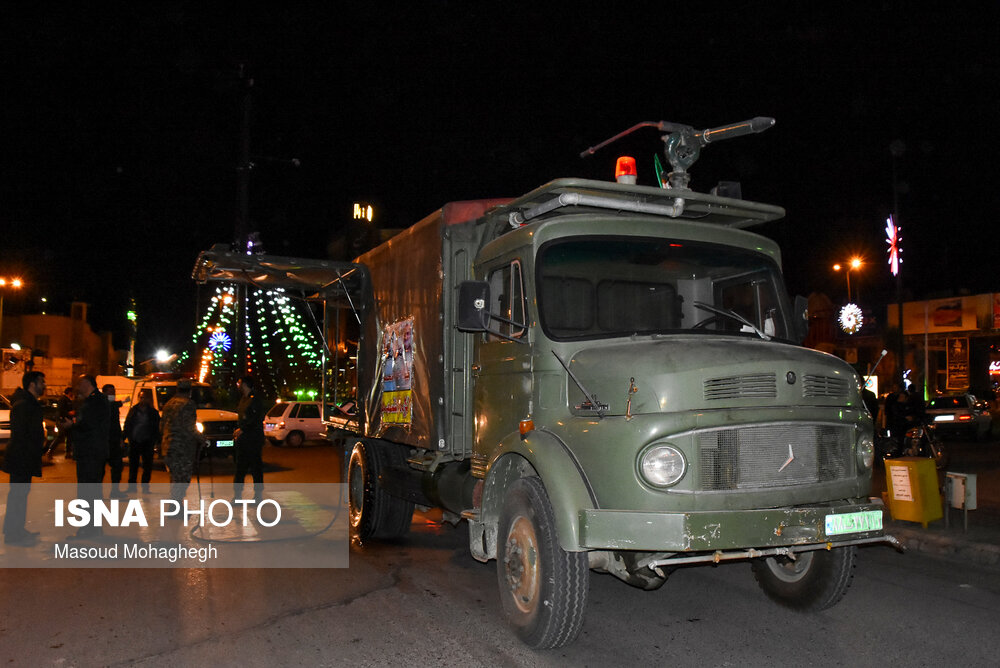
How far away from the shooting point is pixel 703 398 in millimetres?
4805

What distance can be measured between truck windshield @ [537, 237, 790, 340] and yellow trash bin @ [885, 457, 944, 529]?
4517 mm

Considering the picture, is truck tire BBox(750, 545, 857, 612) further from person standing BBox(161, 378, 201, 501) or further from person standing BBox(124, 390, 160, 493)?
person standing BBox(124, 390, 160, 493)

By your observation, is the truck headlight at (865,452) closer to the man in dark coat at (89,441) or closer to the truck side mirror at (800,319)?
the truck side mirror at (800,319)

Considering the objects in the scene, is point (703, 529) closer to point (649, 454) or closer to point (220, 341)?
point (649, 454)

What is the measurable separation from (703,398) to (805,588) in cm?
215

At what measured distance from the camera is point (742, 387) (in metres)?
4.89

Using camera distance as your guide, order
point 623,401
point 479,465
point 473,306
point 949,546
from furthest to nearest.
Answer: point 949,546 → point 479,465 → point 473,306 → point 623,401

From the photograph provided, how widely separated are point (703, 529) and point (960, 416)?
24260mm

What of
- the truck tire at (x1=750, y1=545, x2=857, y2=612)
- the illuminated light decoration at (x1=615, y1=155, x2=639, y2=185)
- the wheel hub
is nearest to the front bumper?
the wheel hub

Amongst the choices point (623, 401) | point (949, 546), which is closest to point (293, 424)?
point (949, 546)

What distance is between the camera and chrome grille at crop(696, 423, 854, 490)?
15.7 ft

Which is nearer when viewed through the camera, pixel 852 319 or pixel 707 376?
pixel 707 376

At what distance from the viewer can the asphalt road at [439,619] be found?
505 centimetres

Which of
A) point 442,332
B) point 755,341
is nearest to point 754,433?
point 755,341
